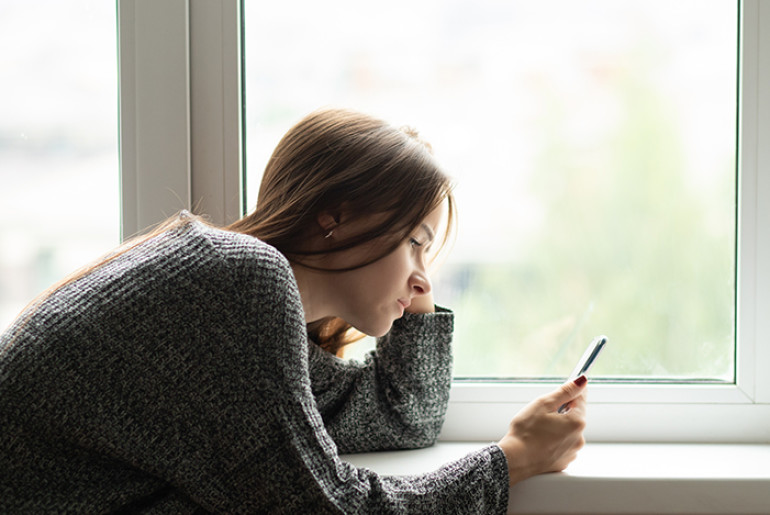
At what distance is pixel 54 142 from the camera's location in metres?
1.01

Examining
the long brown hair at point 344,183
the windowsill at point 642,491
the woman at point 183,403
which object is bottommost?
the windowsill at point 642,491

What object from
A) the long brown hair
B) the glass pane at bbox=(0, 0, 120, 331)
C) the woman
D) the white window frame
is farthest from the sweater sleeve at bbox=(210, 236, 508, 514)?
the glass pane at bbox=(0, 0, 120, 331)

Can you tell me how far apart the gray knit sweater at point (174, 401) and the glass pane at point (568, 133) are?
390 millimetres

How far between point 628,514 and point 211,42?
0.89 meters

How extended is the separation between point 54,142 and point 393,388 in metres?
0.65

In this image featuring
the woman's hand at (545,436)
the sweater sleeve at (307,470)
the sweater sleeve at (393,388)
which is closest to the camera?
the sweater sleeve at (307,470)

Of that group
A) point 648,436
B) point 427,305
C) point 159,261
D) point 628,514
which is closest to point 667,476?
point 628,514

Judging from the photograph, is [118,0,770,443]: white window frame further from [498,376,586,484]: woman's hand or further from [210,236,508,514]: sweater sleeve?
[210,236,508,514]: sweater sleeve

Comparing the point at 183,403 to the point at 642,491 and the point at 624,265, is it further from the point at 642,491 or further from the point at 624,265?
the point at 624,265

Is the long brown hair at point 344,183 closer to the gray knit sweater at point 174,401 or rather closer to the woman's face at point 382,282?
the woman's face at point 382,282

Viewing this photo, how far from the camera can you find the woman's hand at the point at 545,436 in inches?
30.6

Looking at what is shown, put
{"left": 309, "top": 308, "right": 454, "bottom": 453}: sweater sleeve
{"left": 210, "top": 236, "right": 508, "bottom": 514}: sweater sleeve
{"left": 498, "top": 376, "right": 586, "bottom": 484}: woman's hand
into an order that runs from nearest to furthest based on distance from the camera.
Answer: {"left": 210, "top": 236, "right": 508, "bottom": 514}: sweater sleeve
{"left": 498, "top": 376, "right": 586, "bottom": 484}: woman's hand
{"left": 309, "top": 308, "right": 454, "bottom": 453}: sweater sleeve

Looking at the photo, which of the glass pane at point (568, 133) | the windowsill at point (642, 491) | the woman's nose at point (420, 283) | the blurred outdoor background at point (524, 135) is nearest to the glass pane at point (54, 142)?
the blurred outdoor background at point (524, 135)

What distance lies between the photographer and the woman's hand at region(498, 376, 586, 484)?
2.55 ft
